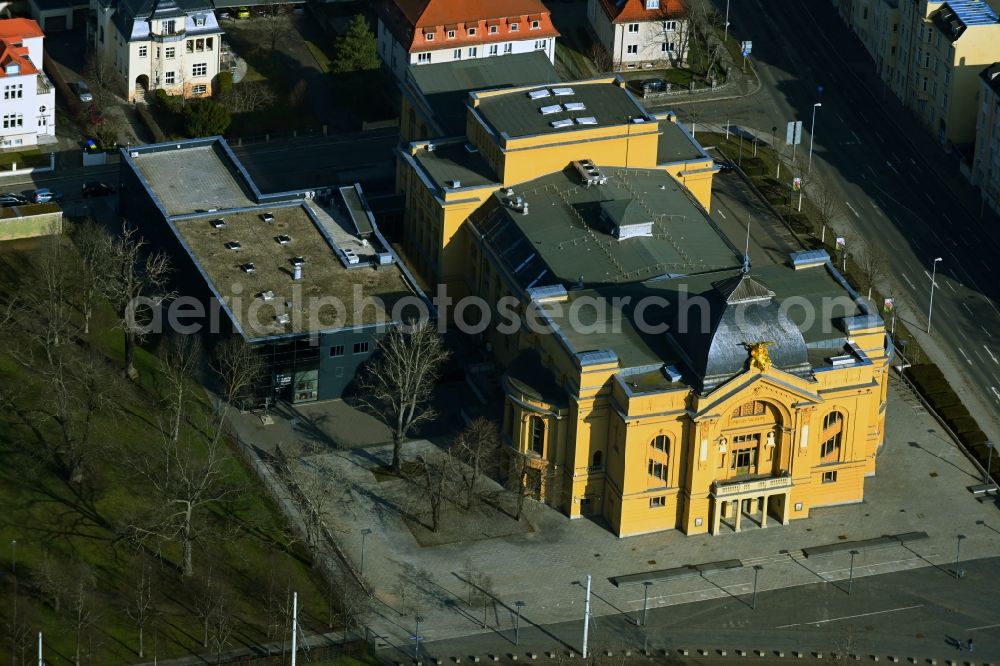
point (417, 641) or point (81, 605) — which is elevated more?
point (81, 605)

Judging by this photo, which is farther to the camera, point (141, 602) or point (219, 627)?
point (219, 627)

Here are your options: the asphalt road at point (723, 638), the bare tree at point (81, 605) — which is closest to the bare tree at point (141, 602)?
the bare tree at point (81, 605)

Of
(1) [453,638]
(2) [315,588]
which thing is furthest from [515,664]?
(2) [315,588]

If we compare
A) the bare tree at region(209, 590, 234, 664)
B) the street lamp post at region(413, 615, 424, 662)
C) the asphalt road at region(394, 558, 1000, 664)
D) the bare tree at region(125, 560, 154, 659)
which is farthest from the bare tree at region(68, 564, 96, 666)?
the street lamp post at region(413, 615, 424, 662)

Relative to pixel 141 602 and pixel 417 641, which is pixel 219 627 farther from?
pixel 417 641

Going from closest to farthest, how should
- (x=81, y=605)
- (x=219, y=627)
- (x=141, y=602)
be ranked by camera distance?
(x=81, y=605)
(x=141, y=602)
(x=219, y=627)

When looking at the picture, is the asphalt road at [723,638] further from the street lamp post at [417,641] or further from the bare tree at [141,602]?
the bare tree at [141,602]

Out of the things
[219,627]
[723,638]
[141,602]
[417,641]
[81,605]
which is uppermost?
[81,605]

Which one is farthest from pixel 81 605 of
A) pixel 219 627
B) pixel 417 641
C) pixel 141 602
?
pixel 417 641

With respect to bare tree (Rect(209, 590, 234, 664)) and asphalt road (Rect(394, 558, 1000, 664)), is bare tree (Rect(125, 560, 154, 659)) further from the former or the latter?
asphalt road (Rect(394, 558, 1000, 664))

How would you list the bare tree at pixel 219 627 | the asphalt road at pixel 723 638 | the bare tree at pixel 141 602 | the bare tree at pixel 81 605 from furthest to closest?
1. the asphalt road at pixel 723 638
2. the bare tree at pixel 141 602
3. the bare tree at pixel 219 627
4. the bare tree at pixel 81 605
